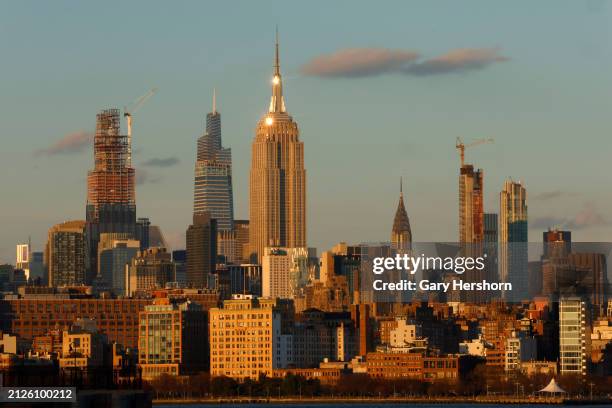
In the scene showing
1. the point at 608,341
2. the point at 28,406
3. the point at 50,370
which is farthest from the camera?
the point at 608,341

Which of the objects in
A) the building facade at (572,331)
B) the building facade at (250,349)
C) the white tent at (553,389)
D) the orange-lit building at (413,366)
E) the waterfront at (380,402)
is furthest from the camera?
the building facade at (250,349)

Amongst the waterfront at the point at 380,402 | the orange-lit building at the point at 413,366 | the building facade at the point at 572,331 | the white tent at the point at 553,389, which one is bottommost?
the waterfront at the point at 380,402

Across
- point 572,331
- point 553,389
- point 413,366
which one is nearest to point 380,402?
point 553,389

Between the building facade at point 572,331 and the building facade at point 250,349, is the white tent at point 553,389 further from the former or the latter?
the building facade at point 250,349

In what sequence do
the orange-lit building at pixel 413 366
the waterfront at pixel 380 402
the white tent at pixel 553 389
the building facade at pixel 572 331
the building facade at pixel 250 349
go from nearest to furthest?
1. the waterfront at pixel 380 402
2. the white tent at pixel 553 389
3. the orange-lit building at pixel 413 366
4. the building facade at pixel 572 331
5. the building facade at pixel 250 349

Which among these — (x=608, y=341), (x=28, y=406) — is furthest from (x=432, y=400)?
(x=28, y=406)

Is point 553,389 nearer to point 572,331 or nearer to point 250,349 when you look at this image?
Result: point 572,331

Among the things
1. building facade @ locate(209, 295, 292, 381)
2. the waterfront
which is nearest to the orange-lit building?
the waterfront

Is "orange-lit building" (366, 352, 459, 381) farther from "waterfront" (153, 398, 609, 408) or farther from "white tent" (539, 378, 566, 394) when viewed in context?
"waterfront" (153, 398, 609, 408)

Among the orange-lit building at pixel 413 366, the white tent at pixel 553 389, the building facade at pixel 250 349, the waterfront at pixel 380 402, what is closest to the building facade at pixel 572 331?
the orange-lit building at pixel 413 366

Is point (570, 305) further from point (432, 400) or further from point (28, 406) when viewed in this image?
point (28, 406)

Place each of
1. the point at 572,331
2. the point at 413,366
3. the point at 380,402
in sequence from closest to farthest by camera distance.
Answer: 1. the point at 380,402
2. the point at 413,366
3. the point at 572,331
